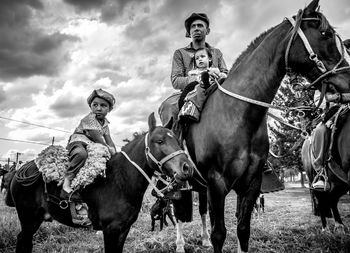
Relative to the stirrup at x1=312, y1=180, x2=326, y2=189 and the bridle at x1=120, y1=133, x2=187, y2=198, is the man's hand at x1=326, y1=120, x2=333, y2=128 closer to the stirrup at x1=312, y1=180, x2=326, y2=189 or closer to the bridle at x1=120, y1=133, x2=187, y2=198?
the stirrup at x1=312, y1=180, x2=326, y2=189

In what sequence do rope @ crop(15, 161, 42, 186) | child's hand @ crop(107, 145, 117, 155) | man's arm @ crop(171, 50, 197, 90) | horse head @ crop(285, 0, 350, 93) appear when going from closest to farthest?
horse head @ crop(285, 0, 350, 93), rope @ crop(15, 161, 42, 186), child's hand @ crop(107, 145, 117, 155), man's arm @ crop(171, 50, 197, 90)

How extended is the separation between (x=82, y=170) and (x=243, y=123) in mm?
2459

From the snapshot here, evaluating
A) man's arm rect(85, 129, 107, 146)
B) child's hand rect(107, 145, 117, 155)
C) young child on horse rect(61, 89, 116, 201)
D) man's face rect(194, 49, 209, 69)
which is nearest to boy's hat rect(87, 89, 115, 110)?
young child on horse rect(61, 89, 116, 201)

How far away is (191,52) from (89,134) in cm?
244

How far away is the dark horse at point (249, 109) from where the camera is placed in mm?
3420

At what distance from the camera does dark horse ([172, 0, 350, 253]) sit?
3.42m

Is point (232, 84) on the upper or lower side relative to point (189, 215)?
upper

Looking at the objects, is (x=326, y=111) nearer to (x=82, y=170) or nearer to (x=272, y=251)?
(x=272, y=251)

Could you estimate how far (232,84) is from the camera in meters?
4.09

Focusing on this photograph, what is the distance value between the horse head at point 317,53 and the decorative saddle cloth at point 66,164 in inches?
119

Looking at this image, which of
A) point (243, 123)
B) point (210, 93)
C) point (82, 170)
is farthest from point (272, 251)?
point (82, 170)

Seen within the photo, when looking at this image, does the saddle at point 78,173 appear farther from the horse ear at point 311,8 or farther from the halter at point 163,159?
the horse ear at point 311,8

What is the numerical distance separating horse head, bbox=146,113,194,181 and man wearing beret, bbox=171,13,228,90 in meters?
1.48

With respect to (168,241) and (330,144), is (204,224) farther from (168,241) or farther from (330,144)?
(330,144)
